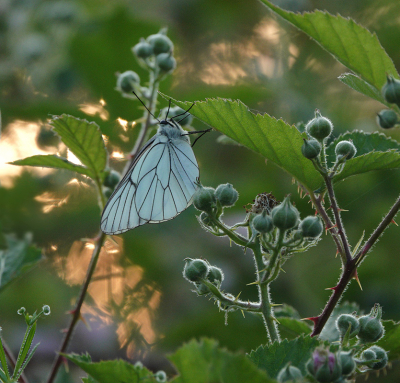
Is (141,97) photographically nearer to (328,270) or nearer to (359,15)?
(328,270)

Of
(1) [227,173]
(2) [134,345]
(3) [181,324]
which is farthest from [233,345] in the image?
(1) [227,173]

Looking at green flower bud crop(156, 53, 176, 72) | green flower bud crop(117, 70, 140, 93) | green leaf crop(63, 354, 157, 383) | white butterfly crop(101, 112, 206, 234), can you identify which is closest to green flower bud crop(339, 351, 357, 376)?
green leaf crop(63, 354, 157, 383)

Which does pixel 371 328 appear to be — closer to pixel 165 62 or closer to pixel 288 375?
pixel 288 375

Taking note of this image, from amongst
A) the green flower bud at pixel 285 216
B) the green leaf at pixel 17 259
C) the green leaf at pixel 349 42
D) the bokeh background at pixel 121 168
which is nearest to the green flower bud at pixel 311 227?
the green flower bud at pixel 285 216

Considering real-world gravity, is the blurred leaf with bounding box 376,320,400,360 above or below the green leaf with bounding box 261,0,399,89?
below

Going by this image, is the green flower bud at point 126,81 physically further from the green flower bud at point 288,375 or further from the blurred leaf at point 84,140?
the green flower bud at point 288,375

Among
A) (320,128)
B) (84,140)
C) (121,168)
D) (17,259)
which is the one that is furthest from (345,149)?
(121,168)

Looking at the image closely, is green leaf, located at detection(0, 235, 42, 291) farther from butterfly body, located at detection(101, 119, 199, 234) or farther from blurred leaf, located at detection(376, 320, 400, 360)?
blurred leaf, located at detection(376, 320, 400, 360)
